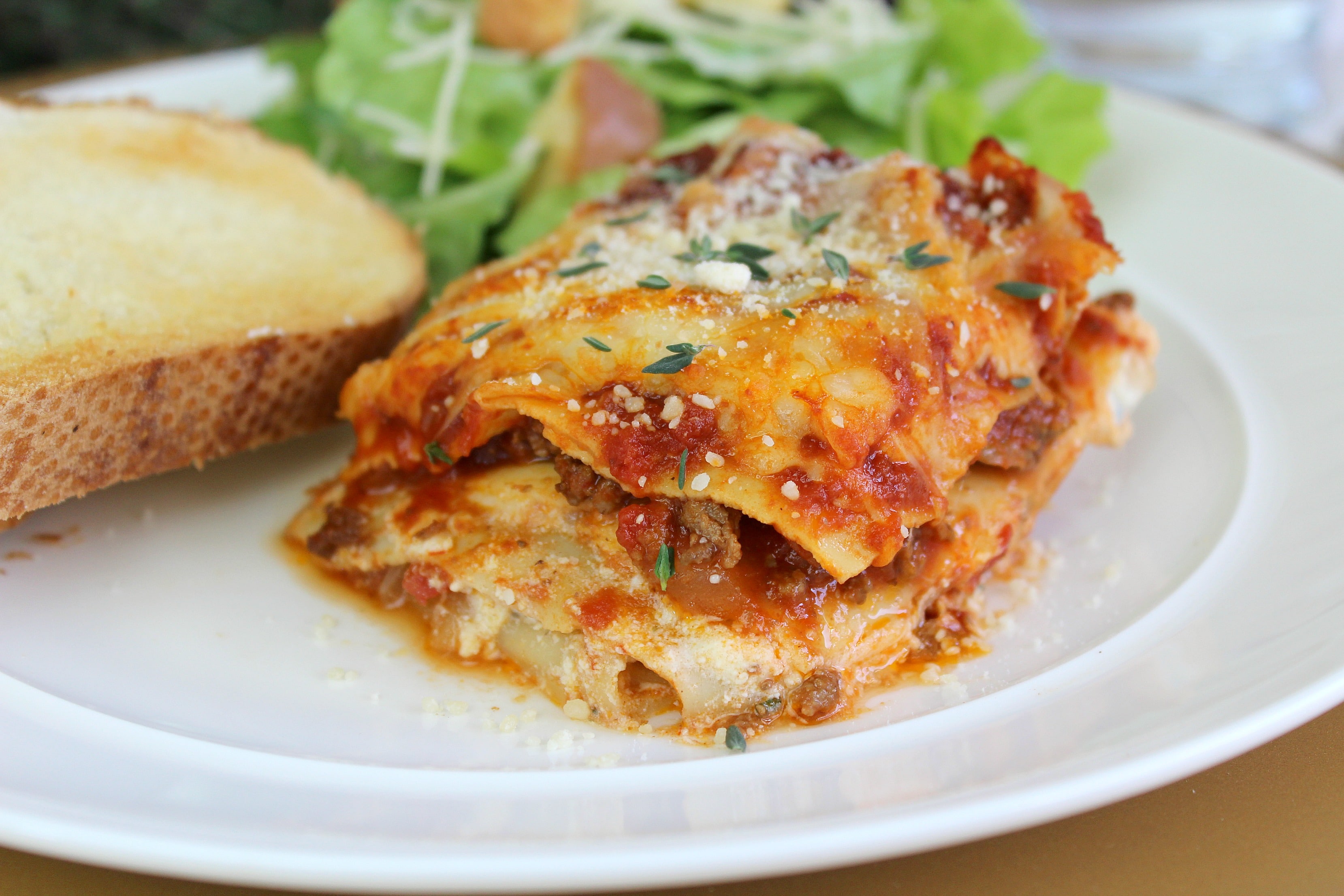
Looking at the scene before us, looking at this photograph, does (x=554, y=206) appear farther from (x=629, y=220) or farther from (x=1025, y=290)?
(x=1025, y=290)

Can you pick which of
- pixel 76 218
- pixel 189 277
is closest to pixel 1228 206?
pixel 189 277

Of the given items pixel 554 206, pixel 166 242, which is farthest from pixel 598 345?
pixel 554 206

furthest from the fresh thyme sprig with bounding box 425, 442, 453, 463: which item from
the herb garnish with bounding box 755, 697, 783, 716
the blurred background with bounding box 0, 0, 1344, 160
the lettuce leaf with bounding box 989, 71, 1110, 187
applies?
the blurred background with bounding box 0, 0, 1344, 160

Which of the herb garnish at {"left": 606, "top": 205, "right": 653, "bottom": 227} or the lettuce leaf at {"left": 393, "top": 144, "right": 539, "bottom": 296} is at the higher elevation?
the herb garnish at {"left": 606, "top": 205, "right": 653, "bottom": 227}

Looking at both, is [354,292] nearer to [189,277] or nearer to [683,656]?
[189,277]

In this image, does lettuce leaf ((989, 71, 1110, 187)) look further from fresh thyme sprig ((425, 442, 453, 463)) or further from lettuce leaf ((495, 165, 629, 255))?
fresh thyme sprig ((425, 442, 453, 463))

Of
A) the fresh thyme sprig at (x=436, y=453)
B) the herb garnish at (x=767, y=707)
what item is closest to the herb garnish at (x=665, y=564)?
the herb garnish at (x=767, y=707)

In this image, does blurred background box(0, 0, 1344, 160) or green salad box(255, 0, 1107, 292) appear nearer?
green salad box(255, 0, 1107, 292)
